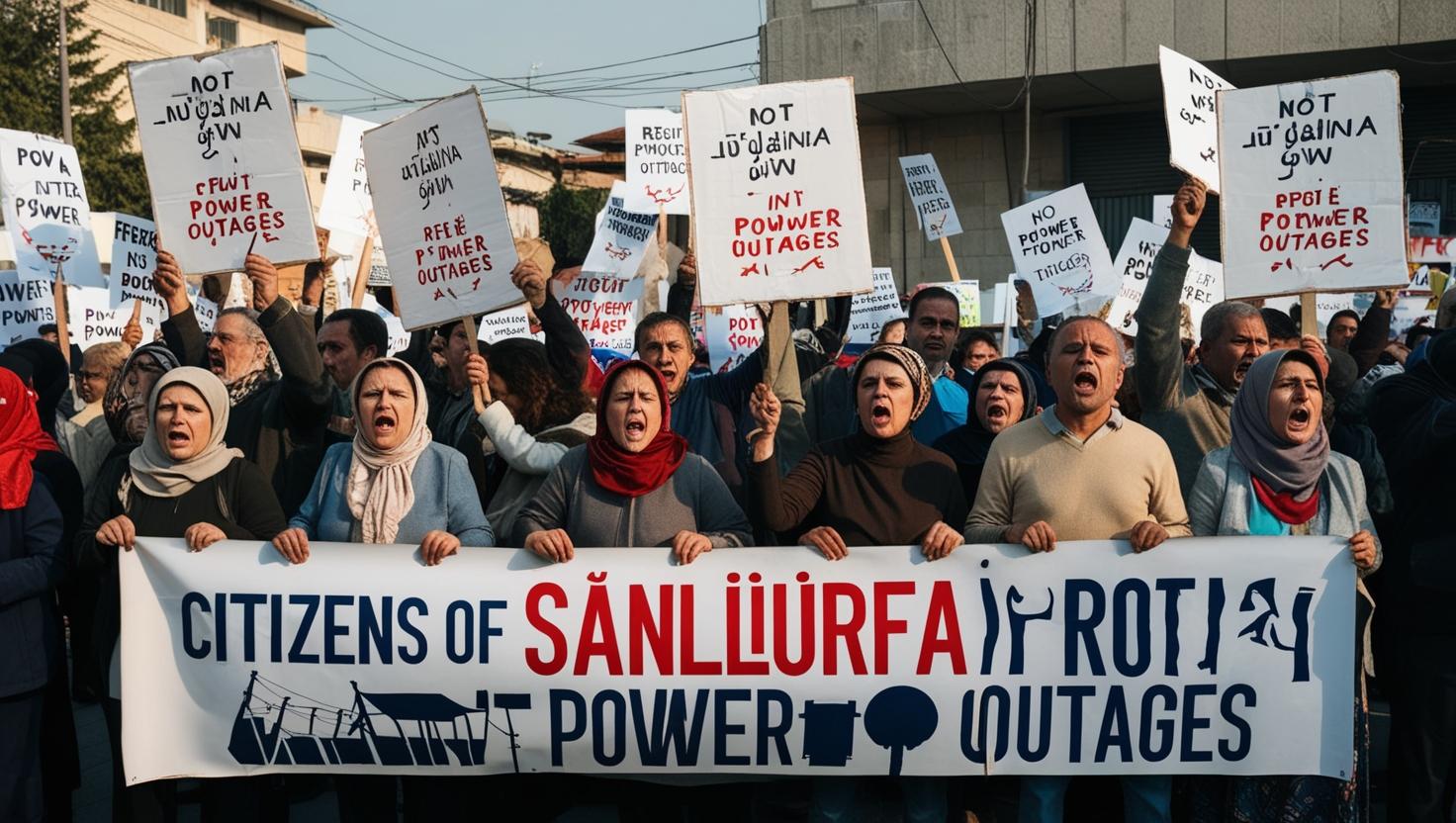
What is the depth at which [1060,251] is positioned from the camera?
1013 centimetres

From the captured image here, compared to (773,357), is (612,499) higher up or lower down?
lower down

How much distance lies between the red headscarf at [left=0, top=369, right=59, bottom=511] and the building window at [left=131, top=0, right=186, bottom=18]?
5509 centimetres

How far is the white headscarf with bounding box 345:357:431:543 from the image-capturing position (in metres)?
4.44

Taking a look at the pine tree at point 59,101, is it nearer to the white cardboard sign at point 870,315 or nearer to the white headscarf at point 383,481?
the white cardboard sign at point 870,315

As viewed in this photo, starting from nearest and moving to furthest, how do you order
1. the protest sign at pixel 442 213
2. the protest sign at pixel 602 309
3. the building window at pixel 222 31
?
the protest sign at pixel 442 213, the protest sign at pixel 602 309, the building window at pixel 222 31

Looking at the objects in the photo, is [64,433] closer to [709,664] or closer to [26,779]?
[26,779]

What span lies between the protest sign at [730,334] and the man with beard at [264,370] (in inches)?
176

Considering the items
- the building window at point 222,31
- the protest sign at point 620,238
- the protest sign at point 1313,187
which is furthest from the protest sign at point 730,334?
the building window at point 222,31

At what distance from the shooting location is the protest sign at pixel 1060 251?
1002cm

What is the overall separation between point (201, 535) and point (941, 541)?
2194 mm

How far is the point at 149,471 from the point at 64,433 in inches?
114

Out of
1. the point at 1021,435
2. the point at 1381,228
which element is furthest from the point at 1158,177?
the point at 1021,435

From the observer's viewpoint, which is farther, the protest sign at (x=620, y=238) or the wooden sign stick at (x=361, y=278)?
the protest sign at (x=620, y=238)

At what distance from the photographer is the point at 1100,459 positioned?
4.26m
